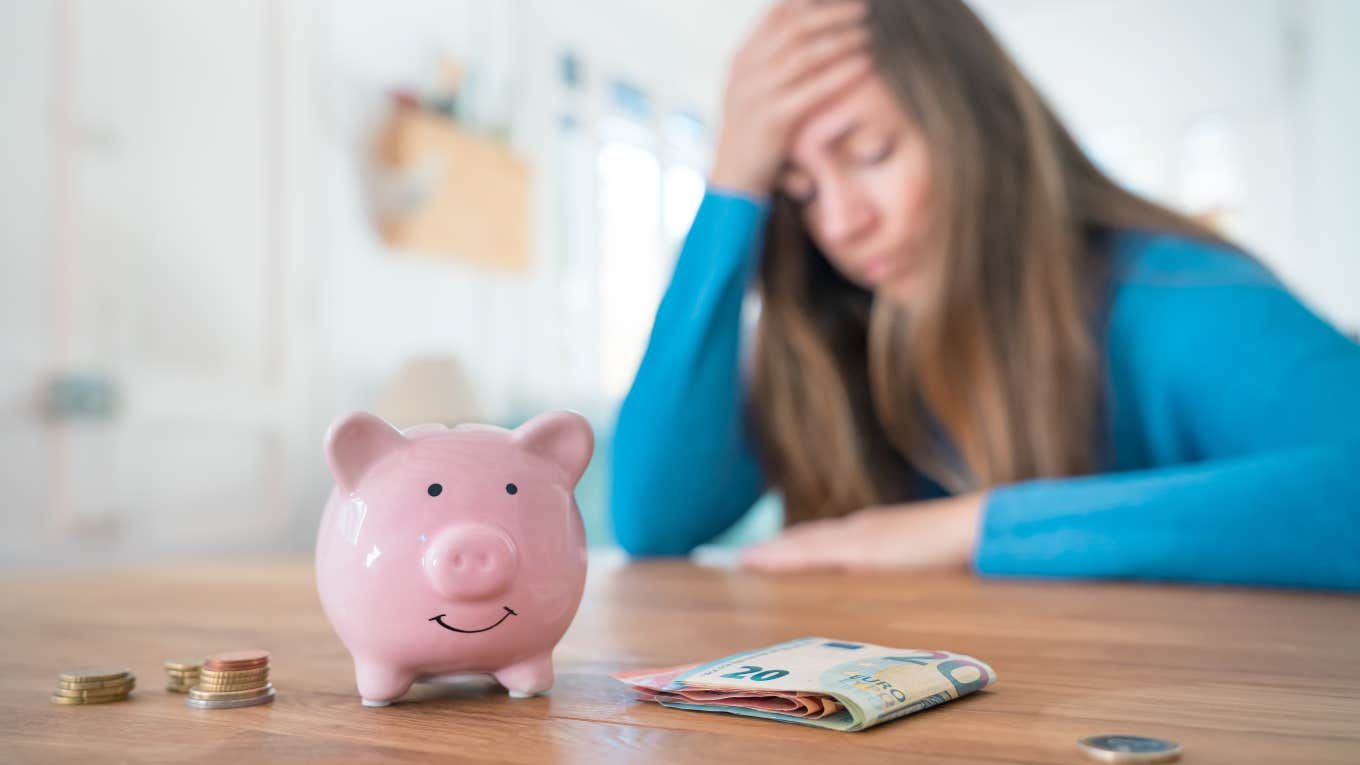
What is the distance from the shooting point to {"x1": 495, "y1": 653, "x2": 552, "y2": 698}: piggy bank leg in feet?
1.32

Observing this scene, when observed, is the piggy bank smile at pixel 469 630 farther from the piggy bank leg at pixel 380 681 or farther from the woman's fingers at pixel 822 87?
the woman's fingers at pixel 822 87

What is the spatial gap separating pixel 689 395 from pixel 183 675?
89 cm

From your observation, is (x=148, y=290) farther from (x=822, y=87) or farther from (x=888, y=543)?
(x=888, y=543)

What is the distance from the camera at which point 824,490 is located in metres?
1.27

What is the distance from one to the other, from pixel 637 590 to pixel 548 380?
10.5 feet

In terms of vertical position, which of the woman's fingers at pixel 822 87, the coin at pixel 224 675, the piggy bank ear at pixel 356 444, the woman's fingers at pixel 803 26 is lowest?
the coin at pixel 224 675

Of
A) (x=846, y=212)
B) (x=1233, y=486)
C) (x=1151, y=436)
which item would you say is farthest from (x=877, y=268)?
(x=1233, y=486)

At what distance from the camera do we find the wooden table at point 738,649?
12.7 inches

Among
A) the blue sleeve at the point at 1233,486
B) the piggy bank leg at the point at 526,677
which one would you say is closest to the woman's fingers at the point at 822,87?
Result: the blue sleeve at the point at 1233,486

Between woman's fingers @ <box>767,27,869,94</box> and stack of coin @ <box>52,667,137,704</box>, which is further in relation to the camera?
woman's fingers @ <box>767,27,869,94</box>

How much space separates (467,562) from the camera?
37 centimetres

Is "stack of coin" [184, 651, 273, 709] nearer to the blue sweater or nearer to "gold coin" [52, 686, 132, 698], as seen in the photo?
"gold coin" [52, 686, 132, 698]

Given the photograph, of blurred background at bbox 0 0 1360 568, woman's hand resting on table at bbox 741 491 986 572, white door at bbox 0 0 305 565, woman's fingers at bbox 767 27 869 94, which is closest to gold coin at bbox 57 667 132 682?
woman's hand resting on table at bbox 741 491 986 572

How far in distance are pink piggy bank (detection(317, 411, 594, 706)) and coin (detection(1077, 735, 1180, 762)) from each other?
0.19 m
